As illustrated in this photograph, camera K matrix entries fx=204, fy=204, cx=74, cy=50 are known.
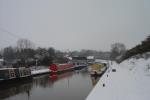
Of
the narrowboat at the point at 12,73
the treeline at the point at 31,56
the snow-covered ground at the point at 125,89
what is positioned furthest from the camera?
the treeline at the point at 31,56

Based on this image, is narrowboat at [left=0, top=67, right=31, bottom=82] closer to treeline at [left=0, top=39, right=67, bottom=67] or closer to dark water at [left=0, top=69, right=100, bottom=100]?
dark water at [left=0, top=69, right=100, bottom=100]

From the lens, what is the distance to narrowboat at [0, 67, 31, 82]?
87.6 ft

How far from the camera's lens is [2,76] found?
2650 cm

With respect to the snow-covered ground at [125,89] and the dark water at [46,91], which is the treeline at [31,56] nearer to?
the dark water at [46,91]

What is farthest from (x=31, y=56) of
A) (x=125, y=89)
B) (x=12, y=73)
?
(x=125, y=89)

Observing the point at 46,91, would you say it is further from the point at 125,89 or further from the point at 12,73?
the point at 125,89

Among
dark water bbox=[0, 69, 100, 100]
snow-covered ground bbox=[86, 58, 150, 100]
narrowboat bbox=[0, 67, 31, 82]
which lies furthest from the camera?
narrowboat bbox=[0, 67, 31, 82]

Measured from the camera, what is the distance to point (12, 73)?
28.9 meters

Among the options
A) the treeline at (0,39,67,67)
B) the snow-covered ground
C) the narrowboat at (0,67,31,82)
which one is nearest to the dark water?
the narrowboat at (0,67,31,82)

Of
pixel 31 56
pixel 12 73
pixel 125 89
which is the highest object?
pixel 31 56

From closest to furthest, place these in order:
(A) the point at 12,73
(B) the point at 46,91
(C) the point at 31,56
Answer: (B) the point at 46,91, (A) the point at 12,73, (C) the point at 31,56

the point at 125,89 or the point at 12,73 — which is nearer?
the point at 125,89

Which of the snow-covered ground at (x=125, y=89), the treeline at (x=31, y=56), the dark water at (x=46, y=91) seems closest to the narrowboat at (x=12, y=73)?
the dark water at (x=46, y=91)

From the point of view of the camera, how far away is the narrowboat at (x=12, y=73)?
26703mm
